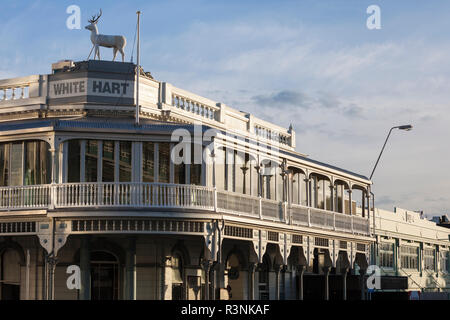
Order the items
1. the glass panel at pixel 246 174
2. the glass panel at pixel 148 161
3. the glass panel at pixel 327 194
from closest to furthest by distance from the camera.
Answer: the glass panel at pixel 148 161, the glass panel at pixel 246 174, the glass panel at pixel 327 194

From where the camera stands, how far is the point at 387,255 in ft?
181

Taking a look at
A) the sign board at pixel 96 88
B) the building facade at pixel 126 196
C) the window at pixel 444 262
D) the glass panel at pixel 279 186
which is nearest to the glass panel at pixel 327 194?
the glass panel at pixel 279 186

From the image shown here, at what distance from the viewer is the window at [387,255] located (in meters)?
54.2

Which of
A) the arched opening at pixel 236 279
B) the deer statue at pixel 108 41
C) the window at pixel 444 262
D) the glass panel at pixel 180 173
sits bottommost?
the arched opening at pixel 236 279

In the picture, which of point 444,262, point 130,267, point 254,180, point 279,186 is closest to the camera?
point 130,267

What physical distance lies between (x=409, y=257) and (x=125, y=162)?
36.4 m

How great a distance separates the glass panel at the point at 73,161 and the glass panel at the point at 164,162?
2.83 m

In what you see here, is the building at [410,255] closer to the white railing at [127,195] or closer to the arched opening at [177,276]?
the arched opening at [177,276]

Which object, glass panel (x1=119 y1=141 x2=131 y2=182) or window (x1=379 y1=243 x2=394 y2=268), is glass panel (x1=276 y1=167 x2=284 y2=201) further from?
window (x1=379 y1=243 x2=394 y2=268)

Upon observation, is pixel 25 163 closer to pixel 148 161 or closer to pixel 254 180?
pixel 148 161

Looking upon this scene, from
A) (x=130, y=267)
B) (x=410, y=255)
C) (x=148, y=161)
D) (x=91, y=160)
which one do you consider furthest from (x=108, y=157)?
(x=410, y=255)

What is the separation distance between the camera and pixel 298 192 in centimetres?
3894
